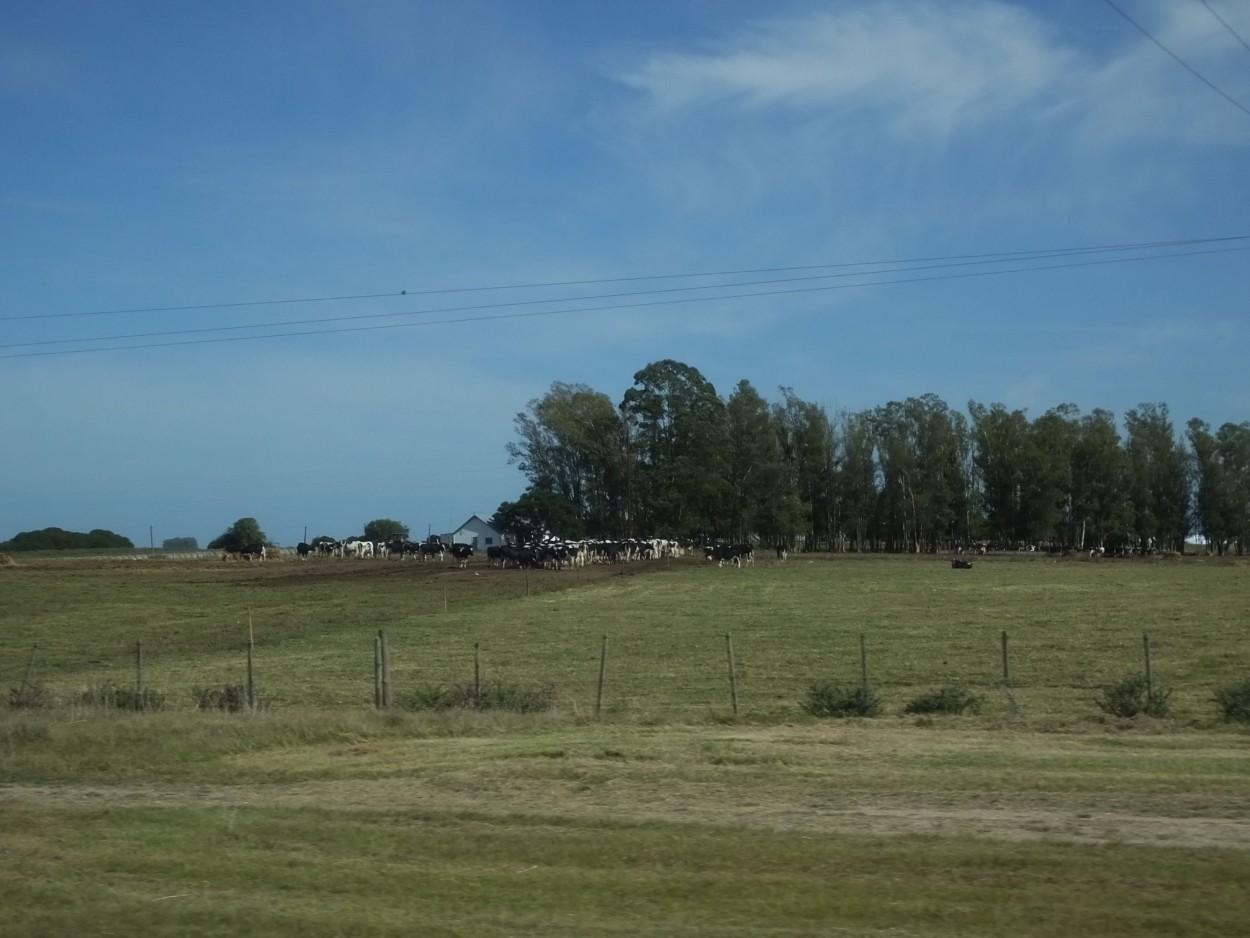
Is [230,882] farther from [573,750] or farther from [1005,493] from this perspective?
[1005,493]

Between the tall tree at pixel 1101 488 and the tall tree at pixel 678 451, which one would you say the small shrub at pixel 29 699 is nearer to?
the tall tree at pixel 678 451

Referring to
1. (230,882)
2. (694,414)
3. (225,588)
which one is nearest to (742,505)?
(694,414)

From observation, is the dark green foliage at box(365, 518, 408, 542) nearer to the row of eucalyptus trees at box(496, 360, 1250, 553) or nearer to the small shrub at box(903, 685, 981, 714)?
the row of eucalyptus trees at box(496, 360, 1250, 553)

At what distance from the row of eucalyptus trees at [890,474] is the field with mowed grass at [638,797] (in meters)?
81.7

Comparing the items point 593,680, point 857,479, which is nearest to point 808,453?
point 857,479

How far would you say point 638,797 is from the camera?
12.4 meters

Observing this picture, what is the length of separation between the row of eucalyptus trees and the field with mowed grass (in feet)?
268

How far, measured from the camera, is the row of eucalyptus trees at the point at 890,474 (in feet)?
378

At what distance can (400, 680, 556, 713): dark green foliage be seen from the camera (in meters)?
20.7

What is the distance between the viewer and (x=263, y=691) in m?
25.4

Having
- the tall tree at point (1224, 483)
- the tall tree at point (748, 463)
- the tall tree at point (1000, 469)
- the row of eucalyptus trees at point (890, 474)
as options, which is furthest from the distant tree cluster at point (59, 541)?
the tall tree at point (1224, 483)

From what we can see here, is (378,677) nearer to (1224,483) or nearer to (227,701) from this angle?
(227,701)

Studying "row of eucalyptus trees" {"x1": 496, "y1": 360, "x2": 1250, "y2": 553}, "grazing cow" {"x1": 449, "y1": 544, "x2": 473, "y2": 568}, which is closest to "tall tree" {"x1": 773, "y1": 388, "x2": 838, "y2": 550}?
"row of eucalyptus trees" {"x1": 496, "y1": 360, "x2": 1250, "y2": 553}

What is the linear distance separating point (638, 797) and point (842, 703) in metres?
8.52
